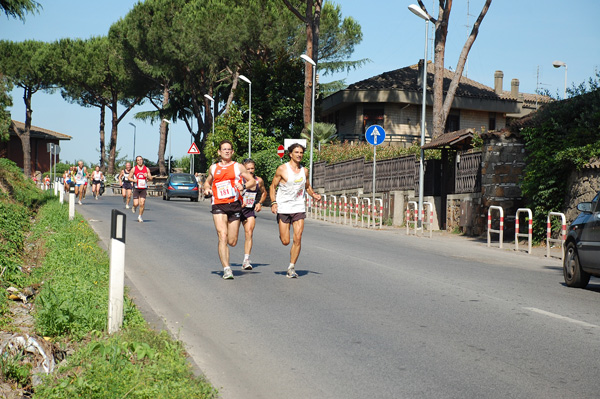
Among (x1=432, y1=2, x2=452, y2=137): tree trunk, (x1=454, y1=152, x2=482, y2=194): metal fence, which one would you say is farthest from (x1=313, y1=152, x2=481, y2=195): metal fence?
(x1=432, y1=2, x2=452, y2=137): tree trunk

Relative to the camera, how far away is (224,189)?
11.3 metres

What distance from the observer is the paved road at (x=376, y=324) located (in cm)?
561

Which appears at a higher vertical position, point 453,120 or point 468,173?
point 453,120

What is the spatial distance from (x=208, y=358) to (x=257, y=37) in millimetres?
45236

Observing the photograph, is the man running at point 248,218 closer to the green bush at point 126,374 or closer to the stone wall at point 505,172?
the green bush at point 126,374

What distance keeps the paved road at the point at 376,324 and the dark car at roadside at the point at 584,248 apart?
291 mm

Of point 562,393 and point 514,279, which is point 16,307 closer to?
point 562,393

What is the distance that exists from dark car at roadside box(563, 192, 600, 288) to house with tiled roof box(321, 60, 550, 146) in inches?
1372

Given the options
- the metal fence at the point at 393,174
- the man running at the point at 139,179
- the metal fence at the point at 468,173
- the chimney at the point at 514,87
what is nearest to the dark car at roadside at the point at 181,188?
the metal fence at the point at 393,174

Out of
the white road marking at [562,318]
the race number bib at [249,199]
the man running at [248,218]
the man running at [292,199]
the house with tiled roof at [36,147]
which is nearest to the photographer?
the white road marking at [562,318]

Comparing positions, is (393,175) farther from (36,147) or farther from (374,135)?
(36,147)

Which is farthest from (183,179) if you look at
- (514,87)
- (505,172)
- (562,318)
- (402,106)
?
(562,318)

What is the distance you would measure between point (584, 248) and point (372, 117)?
38654mm

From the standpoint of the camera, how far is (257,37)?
50.1 m
